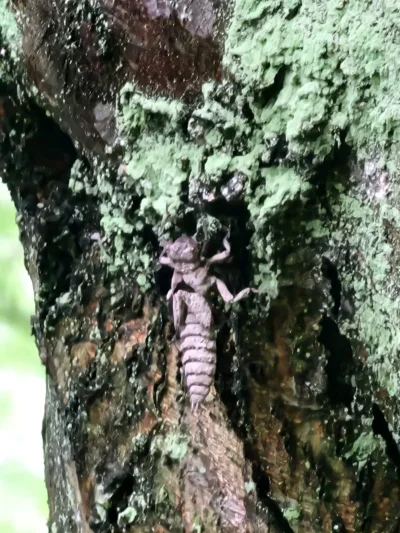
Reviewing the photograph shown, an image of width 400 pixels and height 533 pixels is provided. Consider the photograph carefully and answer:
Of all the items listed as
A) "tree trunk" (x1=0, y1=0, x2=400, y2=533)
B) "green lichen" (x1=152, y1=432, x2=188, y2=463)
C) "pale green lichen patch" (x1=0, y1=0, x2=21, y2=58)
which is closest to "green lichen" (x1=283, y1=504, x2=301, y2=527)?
"tree trunk" (x1=0, y1=0, x2=400, y2=533)

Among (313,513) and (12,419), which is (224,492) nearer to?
(313,513)

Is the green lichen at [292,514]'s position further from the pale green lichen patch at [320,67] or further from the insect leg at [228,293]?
the pale green lichen patch at [320,67]

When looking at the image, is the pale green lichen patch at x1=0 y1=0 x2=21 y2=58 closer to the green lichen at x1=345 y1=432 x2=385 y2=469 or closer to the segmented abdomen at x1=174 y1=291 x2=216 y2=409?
the segmented abdomen at x1=174 y1=291 x2=216 y2=409

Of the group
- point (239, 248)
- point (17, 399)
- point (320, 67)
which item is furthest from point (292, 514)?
point (17, 399)

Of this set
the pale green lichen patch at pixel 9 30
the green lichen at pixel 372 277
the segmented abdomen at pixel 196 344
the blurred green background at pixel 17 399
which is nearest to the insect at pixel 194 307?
the segmented abdomen at pixel 196 344

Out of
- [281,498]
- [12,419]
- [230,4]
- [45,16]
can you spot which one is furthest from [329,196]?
[12,419]

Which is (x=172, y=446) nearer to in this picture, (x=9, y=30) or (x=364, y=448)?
(x=364, y=448)
